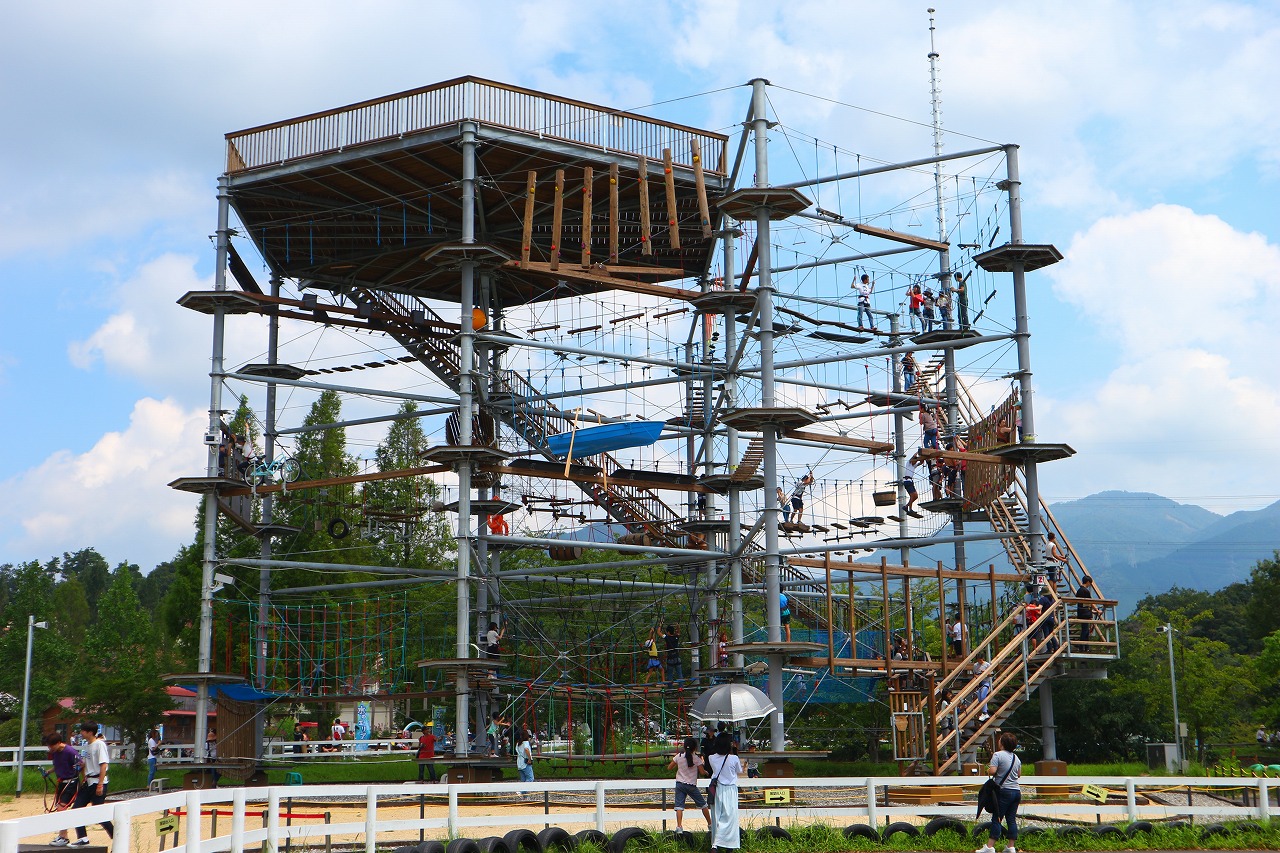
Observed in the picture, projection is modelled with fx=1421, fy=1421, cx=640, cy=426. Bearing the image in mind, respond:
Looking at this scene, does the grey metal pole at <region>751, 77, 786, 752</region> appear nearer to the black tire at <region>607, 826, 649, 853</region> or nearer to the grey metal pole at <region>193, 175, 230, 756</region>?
the black tire at <region>607, 826, 649, 853</region>

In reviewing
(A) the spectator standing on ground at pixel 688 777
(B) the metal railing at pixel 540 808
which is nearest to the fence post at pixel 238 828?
(B) the metal railing at pixel 540 808

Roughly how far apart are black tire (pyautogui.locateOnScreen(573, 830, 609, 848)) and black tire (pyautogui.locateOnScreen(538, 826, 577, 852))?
0.07 meters

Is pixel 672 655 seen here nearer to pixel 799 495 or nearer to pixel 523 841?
pixel 799 495

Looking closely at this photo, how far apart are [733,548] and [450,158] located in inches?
539

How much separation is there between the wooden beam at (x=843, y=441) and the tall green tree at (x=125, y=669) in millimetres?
25510

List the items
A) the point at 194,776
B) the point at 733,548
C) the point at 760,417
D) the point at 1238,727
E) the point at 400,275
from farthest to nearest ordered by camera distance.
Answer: the point at 1238,727 < the point at 400,275 < the point at 733,548 < the point at 194,776 < the point at 760,417

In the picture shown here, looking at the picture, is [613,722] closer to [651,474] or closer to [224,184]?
[651,474]

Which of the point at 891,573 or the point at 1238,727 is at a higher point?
the point at 891,573

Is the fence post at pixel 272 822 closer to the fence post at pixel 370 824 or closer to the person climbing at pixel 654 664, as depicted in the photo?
the fence post at pixel 370 824

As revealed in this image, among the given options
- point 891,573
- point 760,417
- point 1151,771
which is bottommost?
point 1151,771

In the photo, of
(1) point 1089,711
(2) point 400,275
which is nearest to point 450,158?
(2) point 400,275

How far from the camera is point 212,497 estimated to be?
41.1 metres

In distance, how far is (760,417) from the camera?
33.6 metres

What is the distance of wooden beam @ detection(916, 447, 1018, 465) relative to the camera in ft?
122
